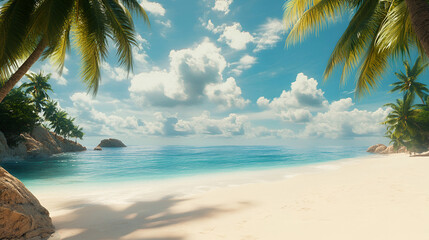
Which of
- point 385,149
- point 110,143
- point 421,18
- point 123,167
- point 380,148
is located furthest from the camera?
point 110,143

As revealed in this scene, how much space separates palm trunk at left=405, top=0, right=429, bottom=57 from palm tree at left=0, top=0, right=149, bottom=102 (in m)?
6.84

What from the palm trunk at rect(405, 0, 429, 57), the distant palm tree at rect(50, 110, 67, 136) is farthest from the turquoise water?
the distant palm tree at rect(50, 110, 67, 136)

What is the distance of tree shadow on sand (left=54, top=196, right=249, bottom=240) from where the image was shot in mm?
3841

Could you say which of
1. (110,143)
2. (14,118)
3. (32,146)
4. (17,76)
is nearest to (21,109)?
(14,118)

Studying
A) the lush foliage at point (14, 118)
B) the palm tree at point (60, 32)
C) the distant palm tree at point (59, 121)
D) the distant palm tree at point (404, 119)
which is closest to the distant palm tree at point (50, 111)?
the distant palm tree at point (59, 121)

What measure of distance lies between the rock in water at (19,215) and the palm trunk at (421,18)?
7.13 m

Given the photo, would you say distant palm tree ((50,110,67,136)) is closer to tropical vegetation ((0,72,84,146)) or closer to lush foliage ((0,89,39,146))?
tropical vegetation ((0,72,84,146))

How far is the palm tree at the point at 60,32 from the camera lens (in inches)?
177

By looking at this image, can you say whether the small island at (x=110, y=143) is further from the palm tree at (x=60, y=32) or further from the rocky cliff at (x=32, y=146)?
the palm tree at (x=60, y=32)

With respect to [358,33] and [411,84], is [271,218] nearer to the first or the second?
[358,33]

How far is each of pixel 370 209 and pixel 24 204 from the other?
7.20 meters

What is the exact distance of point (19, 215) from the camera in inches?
133

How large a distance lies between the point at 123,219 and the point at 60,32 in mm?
5024

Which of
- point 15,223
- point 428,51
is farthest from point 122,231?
point 428,51
